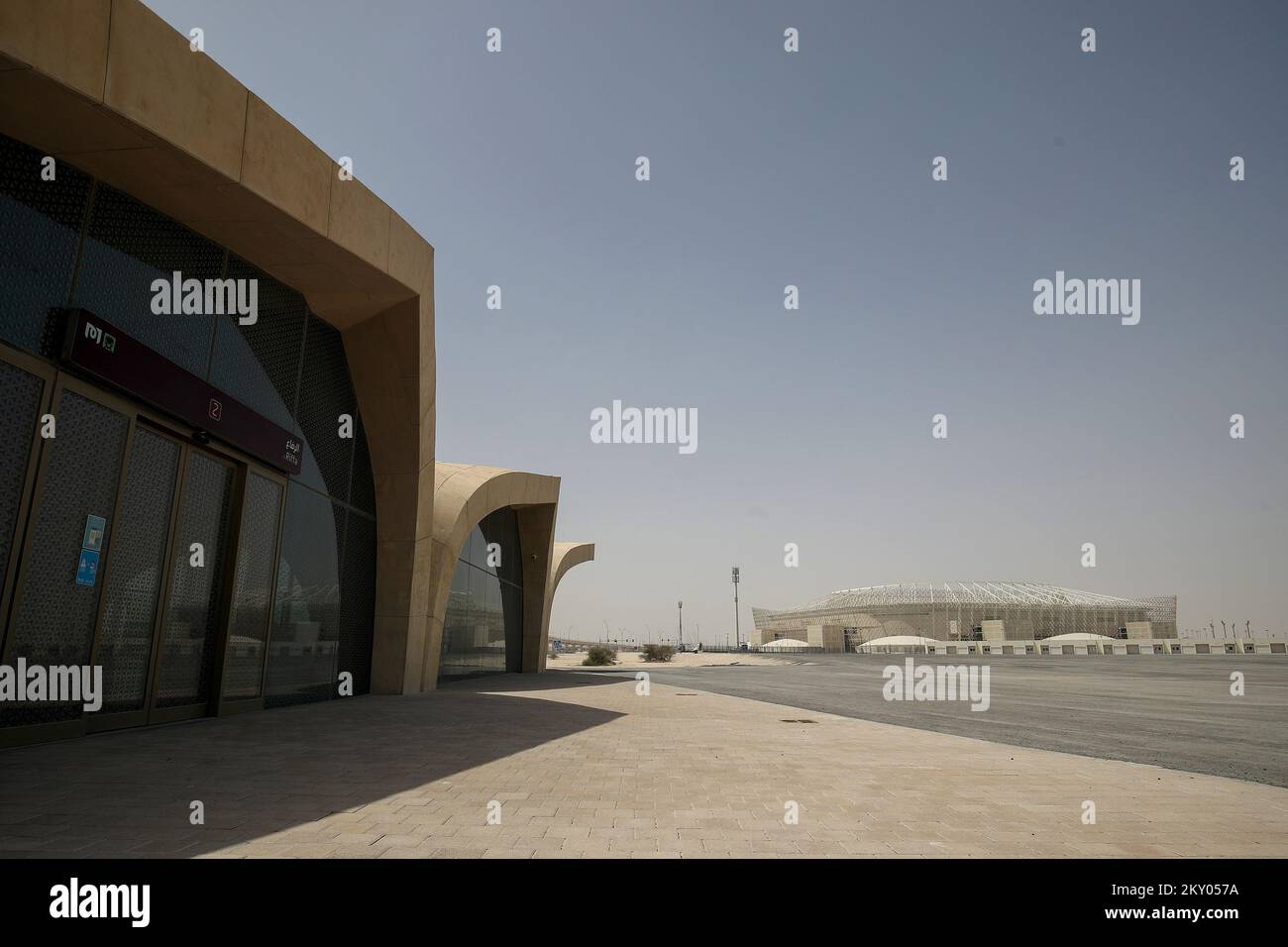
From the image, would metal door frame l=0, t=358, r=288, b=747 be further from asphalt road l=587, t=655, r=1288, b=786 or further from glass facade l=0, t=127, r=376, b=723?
asphalt road l=587, t=655, r=1288, b=786

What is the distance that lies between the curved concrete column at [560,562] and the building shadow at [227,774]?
18320 mm

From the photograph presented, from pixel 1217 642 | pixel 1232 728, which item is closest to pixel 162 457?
pixel 1232 728

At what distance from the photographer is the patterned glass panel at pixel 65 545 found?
709 centimetres

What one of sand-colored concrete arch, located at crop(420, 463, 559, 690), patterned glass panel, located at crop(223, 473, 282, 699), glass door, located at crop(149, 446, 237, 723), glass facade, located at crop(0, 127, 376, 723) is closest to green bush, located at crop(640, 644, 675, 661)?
sand-colored concrete arch, located at crop(420, 463, 559, 690)

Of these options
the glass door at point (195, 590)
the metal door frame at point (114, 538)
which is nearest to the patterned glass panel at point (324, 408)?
the metal door frame at point (114, 538)

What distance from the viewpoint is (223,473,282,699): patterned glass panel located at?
416 inches

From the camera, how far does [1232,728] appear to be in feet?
38.5

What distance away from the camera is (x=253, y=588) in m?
11.0

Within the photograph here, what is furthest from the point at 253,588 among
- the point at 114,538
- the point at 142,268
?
the point at 142,268

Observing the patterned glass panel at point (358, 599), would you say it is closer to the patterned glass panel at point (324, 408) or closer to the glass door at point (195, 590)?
the patterned glass panel at point (324, 408)

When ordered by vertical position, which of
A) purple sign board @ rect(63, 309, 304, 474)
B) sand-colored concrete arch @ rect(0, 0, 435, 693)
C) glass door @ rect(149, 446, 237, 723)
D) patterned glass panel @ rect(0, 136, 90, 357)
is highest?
sand-colored concrete arch @ rect(0, 0, 435, 693)

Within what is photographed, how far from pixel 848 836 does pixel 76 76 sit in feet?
28.0

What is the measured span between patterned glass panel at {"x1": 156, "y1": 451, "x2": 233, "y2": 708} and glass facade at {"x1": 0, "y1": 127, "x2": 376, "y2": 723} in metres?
0.03
